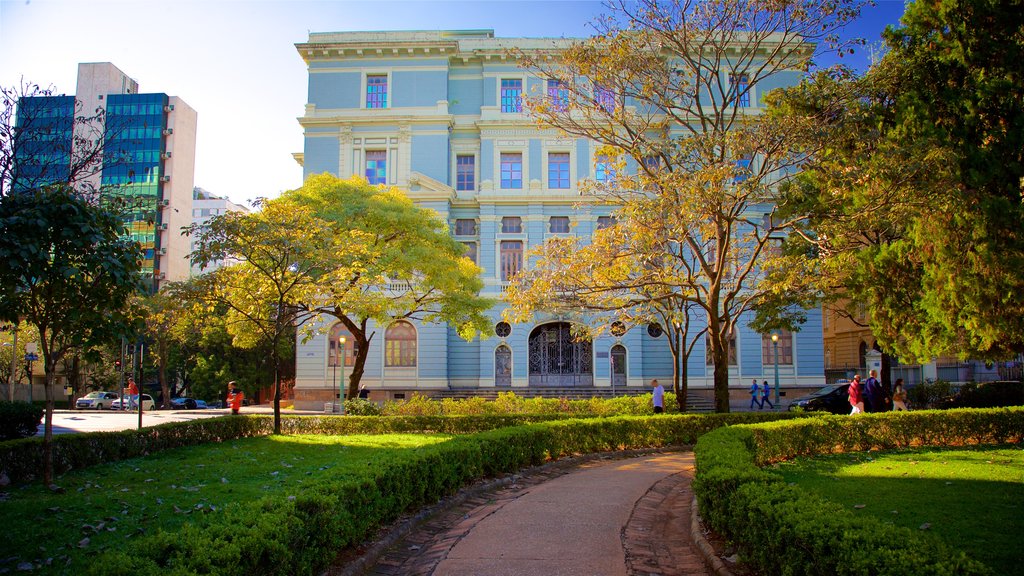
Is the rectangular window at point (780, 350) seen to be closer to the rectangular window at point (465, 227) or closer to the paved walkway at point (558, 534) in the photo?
the rectangular window at point (465, 227)

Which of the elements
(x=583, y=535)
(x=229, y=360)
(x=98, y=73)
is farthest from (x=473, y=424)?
(x=98, y=73)

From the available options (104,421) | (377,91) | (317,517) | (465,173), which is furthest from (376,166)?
(317,517)

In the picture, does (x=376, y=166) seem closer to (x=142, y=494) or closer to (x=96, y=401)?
(x=96, y=401)

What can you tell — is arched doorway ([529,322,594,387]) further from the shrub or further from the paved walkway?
the paved walkway

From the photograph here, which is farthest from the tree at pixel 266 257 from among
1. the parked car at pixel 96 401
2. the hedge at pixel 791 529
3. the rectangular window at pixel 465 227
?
the parked car at pixel 96 401

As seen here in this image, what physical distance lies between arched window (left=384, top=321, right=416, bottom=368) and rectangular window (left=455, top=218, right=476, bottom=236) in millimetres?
5411

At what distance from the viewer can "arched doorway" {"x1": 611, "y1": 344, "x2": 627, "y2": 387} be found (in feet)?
113

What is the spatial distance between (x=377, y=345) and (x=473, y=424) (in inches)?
646

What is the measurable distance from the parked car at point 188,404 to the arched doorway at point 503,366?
884 inches

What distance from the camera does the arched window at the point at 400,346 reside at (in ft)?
111

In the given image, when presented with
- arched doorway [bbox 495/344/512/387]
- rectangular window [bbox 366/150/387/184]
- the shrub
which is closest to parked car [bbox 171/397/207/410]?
rectangular window [bbox 366/150/387/184]

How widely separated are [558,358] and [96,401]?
2922cm

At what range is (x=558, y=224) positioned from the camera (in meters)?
35.4

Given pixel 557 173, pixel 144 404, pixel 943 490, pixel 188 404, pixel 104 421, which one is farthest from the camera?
pixel 188 404
